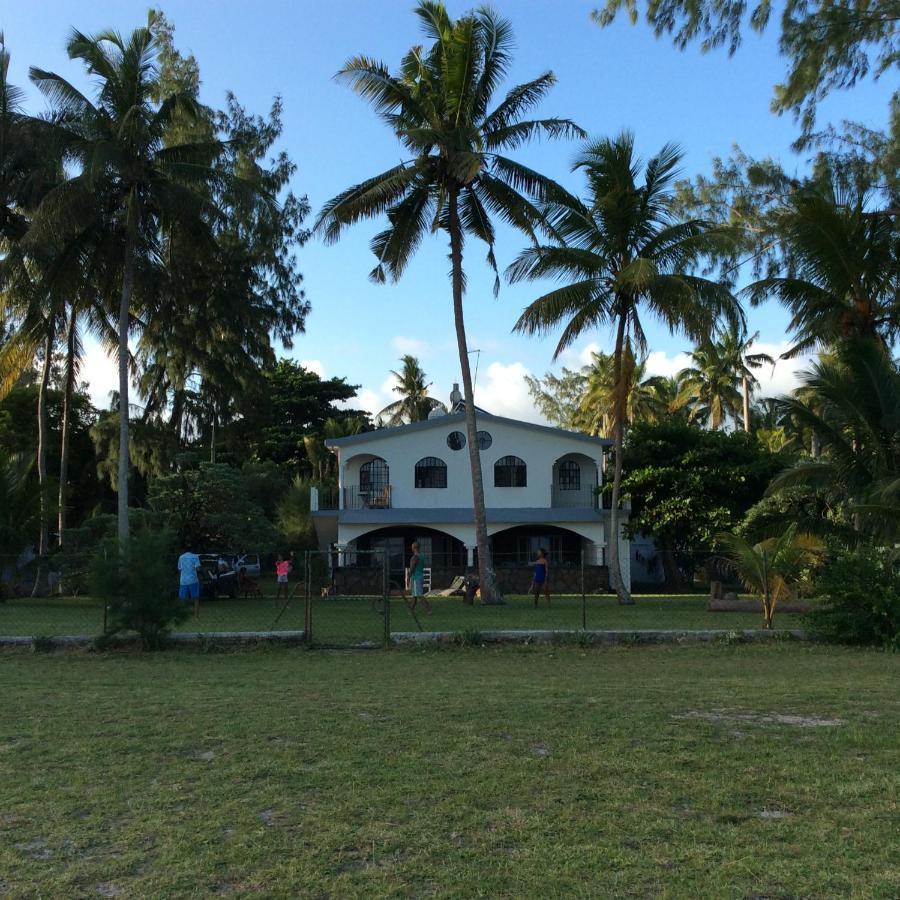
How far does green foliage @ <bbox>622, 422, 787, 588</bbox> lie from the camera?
3269 cm

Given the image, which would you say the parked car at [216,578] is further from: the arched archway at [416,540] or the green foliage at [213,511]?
the arched archway at [416,540]

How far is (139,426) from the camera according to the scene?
38.1 metres

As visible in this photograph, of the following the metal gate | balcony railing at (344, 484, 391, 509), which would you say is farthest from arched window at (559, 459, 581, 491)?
the metal gate

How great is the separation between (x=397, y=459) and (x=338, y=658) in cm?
2359

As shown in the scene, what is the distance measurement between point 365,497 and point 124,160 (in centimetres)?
1639

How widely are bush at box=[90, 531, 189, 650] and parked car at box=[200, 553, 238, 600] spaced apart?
41.8ft

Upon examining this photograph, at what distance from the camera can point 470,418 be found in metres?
24.5

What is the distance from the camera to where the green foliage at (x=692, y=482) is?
3269cm

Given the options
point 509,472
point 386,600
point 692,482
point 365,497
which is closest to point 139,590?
point 386,600

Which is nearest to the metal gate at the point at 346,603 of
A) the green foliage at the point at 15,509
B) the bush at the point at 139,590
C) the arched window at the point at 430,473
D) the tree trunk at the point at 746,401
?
the bush at the point at 139,590

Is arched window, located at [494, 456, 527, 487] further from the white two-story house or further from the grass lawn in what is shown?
the grass lawn

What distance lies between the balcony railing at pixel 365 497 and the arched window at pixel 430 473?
1324mm

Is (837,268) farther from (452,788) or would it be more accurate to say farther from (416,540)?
(416,540)

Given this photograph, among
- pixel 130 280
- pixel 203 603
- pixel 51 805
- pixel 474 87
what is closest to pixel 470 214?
pixel 474 87
